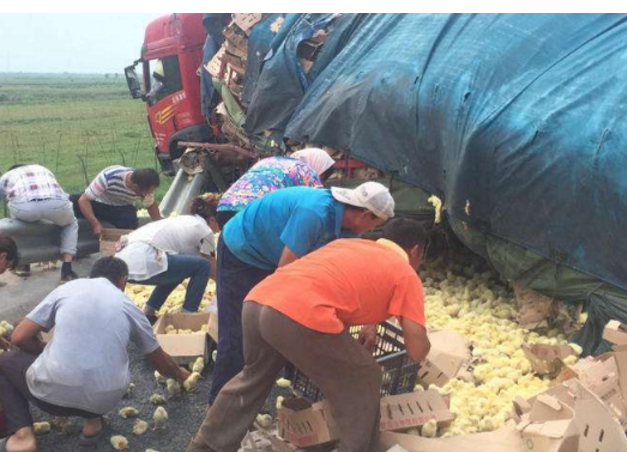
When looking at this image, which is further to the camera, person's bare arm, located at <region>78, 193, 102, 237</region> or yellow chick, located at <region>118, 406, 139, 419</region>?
person's bare arm, located at <region>78, 193, 102, 237</region>

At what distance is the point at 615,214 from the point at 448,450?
197 centimetres

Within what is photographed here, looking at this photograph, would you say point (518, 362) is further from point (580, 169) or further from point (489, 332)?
point (580, 169)

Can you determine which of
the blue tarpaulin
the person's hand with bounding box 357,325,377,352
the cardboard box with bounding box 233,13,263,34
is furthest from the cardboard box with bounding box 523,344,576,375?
the cardboard box with bounding box 233,13,263,34

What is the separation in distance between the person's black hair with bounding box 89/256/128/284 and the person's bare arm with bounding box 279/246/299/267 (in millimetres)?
1094

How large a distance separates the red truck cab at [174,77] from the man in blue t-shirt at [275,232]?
7.67m

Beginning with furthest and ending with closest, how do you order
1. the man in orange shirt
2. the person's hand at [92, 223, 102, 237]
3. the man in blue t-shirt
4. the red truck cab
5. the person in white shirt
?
the red truck cab → the person's hand at [92, 223, 102, 237] → the person in white shirt → the man in blue t-shirt → the man in orange shirt

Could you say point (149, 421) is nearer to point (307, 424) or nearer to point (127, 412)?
point (127, 412)

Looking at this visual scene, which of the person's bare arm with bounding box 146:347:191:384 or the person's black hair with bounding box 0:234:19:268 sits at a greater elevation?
the person's black hair with bounding box 0:234:19:268

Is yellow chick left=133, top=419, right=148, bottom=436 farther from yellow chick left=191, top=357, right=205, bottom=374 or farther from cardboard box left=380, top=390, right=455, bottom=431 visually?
cardboard box left=380, top=390, right=455, bottom=431

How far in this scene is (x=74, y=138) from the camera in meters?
27.4

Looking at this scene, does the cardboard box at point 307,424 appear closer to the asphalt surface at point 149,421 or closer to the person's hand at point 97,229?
the asphalt surface at point 149,421

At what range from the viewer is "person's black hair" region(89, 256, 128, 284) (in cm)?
377

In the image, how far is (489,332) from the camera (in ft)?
16.0

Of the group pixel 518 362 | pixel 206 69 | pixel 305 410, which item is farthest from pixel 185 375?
pixel 206 69
